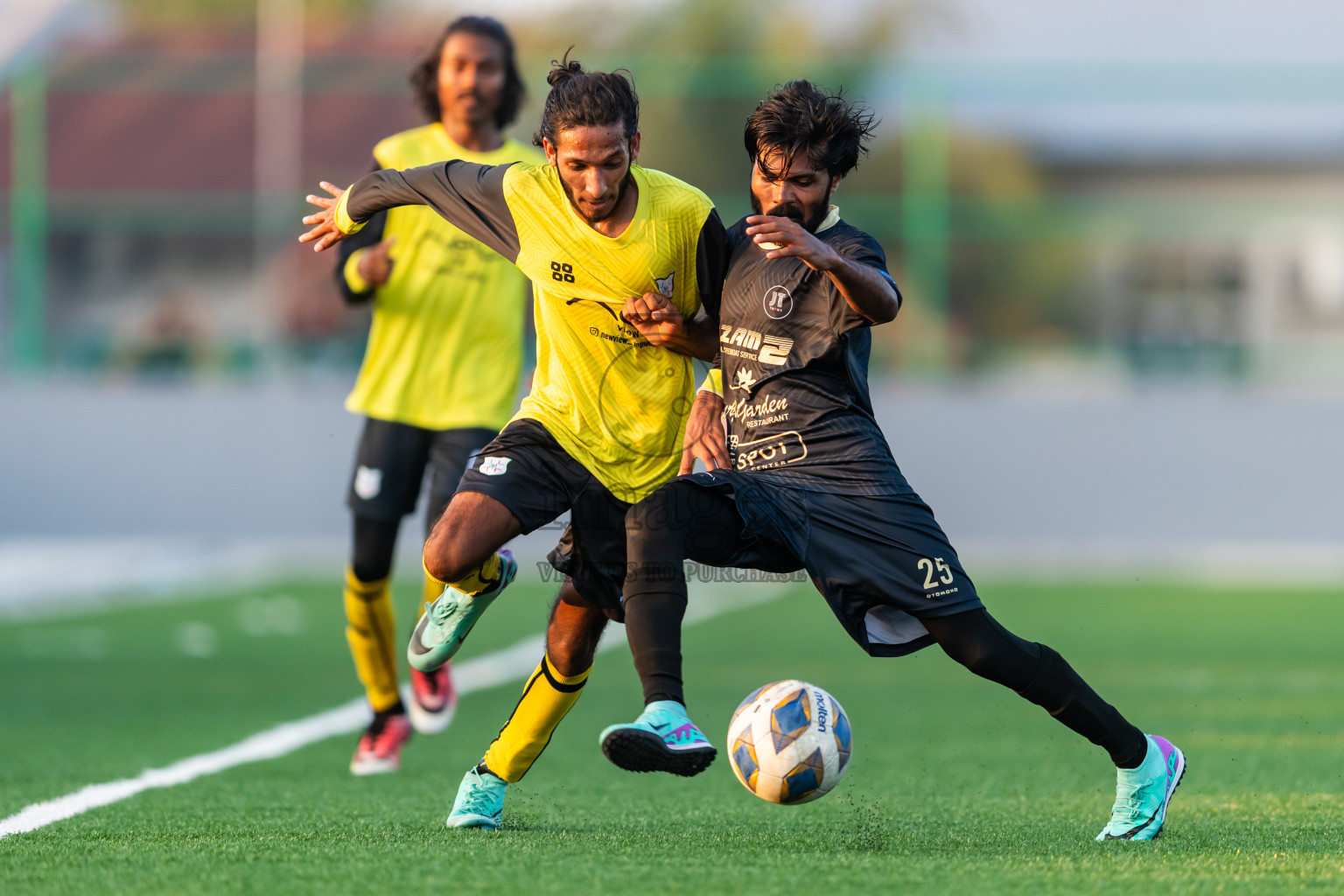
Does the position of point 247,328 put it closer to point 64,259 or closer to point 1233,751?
point 64,259

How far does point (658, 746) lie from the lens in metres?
3.69

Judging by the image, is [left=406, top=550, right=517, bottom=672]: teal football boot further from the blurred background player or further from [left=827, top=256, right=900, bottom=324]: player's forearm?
the blurred background player

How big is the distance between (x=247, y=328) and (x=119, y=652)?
22.9 feet

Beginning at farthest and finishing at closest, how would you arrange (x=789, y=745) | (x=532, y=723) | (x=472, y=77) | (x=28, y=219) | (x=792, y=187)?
(x=28, y=219), (x=472, y=77), (x=532, y=723), (x=792, y=187), (x=789, y=745)

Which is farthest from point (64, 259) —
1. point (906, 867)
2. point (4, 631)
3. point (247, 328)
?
point (906, 867)

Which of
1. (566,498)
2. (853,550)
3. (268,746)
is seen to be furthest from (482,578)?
(268,746)

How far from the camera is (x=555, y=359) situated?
4.55 meters

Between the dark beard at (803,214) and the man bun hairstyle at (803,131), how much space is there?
0.08m

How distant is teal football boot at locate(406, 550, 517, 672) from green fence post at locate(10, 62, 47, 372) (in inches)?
483

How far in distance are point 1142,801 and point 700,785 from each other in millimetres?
1573

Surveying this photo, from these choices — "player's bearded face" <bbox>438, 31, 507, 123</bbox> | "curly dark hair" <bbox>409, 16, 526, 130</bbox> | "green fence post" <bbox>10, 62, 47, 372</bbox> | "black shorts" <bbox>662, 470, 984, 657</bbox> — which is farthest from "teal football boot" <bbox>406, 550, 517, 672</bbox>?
"green fence post" <bbox>10, 62, 47, 372</bbox>

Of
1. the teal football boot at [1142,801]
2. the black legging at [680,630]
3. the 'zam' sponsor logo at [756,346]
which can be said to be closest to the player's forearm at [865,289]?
the 'zam' sponsor logo at [756,346]

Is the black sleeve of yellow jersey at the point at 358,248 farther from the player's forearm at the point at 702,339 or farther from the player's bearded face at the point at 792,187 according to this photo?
the player's bearded face at the point at 792,187

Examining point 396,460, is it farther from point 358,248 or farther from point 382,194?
point 382,194
